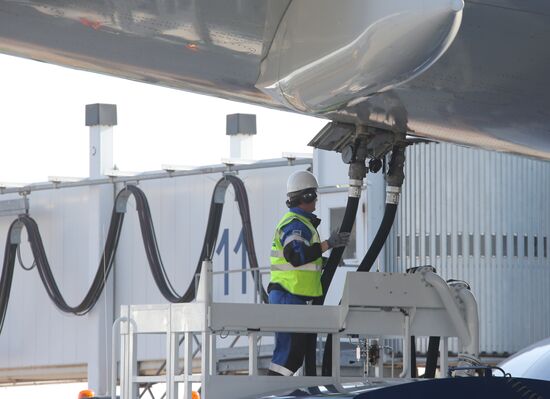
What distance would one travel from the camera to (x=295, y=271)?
8.91m

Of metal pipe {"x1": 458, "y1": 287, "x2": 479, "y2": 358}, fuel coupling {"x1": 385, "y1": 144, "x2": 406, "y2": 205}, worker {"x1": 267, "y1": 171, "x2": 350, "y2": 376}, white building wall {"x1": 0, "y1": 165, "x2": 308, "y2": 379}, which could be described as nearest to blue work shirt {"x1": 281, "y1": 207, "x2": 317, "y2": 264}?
worker {"x1": 267, "y1": 171, "x2": 350, "y2": 376}

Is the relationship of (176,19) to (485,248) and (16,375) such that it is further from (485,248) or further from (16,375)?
(16,375)

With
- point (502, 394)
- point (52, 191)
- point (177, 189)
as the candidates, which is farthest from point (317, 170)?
point (502, 394)

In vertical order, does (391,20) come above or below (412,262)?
above

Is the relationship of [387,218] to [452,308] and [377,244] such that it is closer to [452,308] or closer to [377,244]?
[377,244]

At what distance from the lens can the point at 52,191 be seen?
22.0 metres

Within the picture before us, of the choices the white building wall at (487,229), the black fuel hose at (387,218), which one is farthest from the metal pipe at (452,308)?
the white building wall at (487,229)

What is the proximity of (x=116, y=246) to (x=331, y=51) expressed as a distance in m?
14.9

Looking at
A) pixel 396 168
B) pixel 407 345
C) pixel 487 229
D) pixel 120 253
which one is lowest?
pixel 407 345

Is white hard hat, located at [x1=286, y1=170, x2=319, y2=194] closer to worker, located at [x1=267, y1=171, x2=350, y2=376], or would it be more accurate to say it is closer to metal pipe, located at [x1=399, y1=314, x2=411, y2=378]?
worker, located at [x1=267, y1=171, x2=350, y2=376]

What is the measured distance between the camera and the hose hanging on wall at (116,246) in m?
19.0

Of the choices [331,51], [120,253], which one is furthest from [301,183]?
[120,253]

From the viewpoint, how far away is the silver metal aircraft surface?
6.25 metres

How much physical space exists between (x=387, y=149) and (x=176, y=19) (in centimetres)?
246
